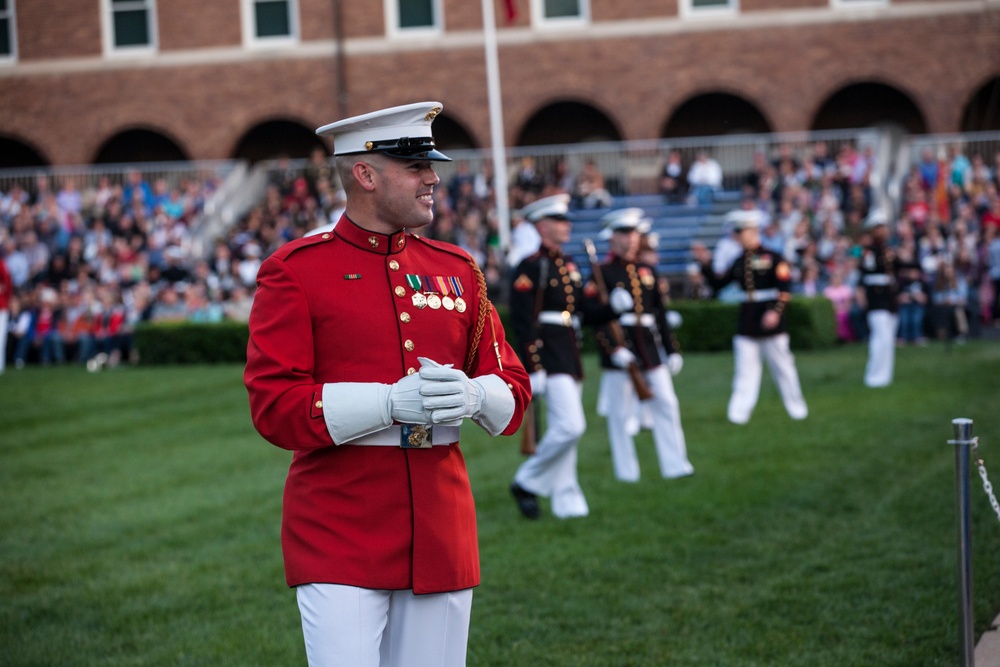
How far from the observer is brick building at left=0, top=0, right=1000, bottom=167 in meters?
31.8

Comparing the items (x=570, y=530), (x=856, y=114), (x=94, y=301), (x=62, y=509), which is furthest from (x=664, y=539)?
(x=856, y=114)

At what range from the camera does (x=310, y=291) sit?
12.9ft

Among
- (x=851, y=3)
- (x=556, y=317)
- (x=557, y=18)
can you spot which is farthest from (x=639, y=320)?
(x=851, y=3)

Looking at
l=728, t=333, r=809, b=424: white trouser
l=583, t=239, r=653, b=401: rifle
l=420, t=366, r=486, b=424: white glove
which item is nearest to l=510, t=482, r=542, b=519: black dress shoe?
l=583, t=239, r=653, b=401: rifle

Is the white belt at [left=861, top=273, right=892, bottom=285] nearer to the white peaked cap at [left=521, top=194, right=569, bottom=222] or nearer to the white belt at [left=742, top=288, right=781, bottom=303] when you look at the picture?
the white belt at [left=742, top=288, right=781, bottom=303]

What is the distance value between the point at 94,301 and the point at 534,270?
1759cm

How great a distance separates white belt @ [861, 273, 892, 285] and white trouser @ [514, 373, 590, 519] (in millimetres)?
9124

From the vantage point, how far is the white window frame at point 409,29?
33.4 meters

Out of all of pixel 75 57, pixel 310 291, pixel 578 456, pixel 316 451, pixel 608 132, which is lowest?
pixel 578 456

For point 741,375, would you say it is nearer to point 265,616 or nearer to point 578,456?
point 578,456

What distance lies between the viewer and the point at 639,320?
1216cm

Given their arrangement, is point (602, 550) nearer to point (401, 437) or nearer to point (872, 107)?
point (401, 437)

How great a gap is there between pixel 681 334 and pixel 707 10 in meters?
12.3

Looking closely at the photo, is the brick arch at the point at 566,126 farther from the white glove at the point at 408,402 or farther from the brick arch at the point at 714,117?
the white glove at the point at 408,402
